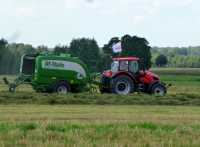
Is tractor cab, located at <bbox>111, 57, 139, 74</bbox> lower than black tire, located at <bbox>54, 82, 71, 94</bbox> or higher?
higher

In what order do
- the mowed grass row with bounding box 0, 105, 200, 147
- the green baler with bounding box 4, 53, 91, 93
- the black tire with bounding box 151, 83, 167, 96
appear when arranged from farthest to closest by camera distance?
1. the green baler with bounding box 4, 53, 91, 93
2. the black tire with bounding box 151, 83, 167, 96
3. the mowed grass row with bounding box 0, 105, 200, 147

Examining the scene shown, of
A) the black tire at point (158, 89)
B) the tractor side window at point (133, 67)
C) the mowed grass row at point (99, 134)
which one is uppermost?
the tractor side window at point (133, 67)

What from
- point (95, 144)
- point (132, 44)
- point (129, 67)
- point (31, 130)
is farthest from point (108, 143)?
point (132, 44)

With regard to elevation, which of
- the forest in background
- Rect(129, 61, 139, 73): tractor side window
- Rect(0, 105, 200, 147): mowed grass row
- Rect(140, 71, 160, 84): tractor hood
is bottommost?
Rect(0, 105, 200, 147): mowed grass row

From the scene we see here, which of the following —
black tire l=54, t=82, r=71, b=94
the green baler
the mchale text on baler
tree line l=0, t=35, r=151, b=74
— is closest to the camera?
the mchale text on baler

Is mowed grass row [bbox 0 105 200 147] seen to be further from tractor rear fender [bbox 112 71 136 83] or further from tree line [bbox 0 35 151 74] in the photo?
tree line [bbox 0 35 151 74]

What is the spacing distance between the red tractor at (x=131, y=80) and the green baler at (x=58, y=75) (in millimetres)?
1631

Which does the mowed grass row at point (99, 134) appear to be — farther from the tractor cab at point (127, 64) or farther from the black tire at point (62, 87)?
the black tire at point (62, 87)

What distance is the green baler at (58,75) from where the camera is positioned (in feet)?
106

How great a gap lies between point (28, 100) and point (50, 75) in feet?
20.0

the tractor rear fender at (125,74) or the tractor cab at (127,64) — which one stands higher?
the tractor cab at (127,64)

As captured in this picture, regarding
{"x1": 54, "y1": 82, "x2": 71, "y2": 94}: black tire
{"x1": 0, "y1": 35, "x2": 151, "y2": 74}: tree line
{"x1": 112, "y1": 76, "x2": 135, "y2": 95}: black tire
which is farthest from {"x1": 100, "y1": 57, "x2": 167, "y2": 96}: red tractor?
{"x1": 0, "y1": 35, "x2": 151, "y2": 74}: tree line

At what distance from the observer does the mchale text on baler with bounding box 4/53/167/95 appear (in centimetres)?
3173

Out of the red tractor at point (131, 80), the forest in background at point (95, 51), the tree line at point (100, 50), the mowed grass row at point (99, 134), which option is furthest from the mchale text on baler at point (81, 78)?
the tree line at point (100, 50)
